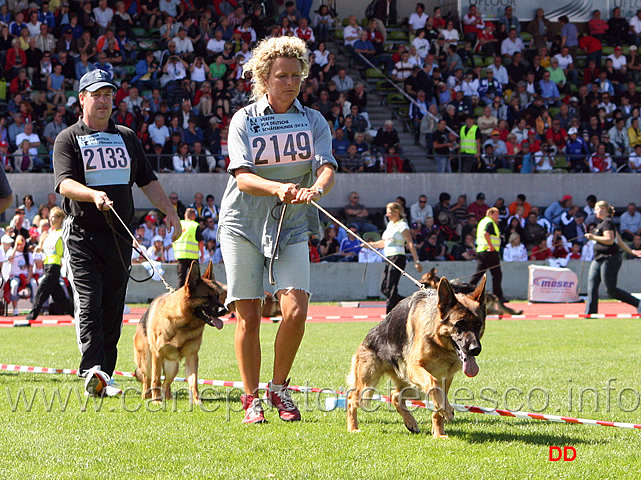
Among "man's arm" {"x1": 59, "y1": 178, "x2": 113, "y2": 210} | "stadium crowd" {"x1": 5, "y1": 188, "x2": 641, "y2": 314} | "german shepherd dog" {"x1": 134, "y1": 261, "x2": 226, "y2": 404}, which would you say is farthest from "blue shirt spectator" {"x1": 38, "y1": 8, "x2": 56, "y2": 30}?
"german shepherd dog" {"x1": 134, "y1": 261, "x2": 226, "y2": 404}

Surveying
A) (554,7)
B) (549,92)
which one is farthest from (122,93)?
(554,7)

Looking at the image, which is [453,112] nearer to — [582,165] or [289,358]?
[582,165]

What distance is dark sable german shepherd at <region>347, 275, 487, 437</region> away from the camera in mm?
4980

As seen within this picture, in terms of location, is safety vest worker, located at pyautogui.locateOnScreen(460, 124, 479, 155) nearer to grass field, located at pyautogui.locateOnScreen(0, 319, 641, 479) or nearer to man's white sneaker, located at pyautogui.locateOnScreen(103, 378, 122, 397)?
grass field, located at pyautogui.locateOnScreen(0, 319, 641, 479)

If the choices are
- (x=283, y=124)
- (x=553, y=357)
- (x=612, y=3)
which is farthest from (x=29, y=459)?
(x=612, y=3)

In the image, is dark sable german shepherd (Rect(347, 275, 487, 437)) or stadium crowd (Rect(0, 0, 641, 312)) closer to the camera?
dark sable german shepherd (Rect(347, 275, 487, 437))

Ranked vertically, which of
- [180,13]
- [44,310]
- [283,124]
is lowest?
[44,310]

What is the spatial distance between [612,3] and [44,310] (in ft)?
71.8

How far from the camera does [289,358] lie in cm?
554

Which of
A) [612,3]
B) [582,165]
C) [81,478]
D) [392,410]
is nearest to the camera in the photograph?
[81,478]

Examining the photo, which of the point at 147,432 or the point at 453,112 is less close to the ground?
the point at 453,112

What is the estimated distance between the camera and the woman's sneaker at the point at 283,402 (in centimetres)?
545

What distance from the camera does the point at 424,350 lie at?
5125 mm

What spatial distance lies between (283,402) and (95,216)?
212 centimetres
